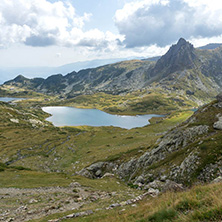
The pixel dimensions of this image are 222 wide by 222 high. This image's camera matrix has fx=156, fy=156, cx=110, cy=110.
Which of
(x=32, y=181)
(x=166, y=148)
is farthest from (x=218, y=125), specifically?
(x=32, y=181)

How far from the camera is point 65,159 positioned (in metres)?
76.1

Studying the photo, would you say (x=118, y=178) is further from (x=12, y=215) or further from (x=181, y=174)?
(x=12, y=215)

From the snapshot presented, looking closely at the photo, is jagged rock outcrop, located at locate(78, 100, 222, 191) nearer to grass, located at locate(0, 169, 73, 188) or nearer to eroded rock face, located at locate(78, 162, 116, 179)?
eroded rock face, located at locate(78, 162, 116, 179)

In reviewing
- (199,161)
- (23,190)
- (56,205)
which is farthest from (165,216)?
(23,190)

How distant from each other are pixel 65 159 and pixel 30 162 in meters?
15.5

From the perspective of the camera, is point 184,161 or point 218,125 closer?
point 184,161

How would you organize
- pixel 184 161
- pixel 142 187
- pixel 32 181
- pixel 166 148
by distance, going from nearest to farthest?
pixel 184 161
pixel 142 187
pixel 32 181
pixel 166 148

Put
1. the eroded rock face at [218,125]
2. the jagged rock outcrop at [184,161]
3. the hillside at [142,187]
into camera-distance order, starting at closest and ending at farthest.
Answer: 1. the hillside at [142,187]
2. the jagged rock outcrop at [184,161]
3. the eroded rock face at [218,125]

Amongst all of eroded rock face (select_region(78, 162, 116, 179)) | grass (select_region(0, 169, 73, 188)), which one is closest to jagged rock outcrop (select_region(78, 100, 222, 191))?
eroded rock face (select_region(78, 162, 116, 179))

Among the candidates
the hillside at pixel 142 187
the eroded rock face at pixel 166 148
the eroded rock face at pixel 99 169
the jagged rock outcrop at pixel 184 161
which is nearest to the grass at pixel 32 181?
the hillside at pixel 142 187

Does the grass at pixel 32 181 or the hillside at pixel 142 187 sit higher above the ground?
the hillside at pixel 142 187

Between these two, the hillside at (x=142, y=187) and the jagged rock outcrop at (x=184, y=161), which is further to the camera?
the jagged rock outcrop at (x=184, y=161)

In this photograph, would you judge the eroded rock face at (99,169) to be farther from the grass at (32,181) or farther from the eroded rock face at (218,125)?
the eroded rock face at (218,125)

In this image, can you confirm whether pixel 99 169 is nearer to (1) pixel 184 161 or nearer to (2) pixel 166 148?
(2) pixel 166 148
